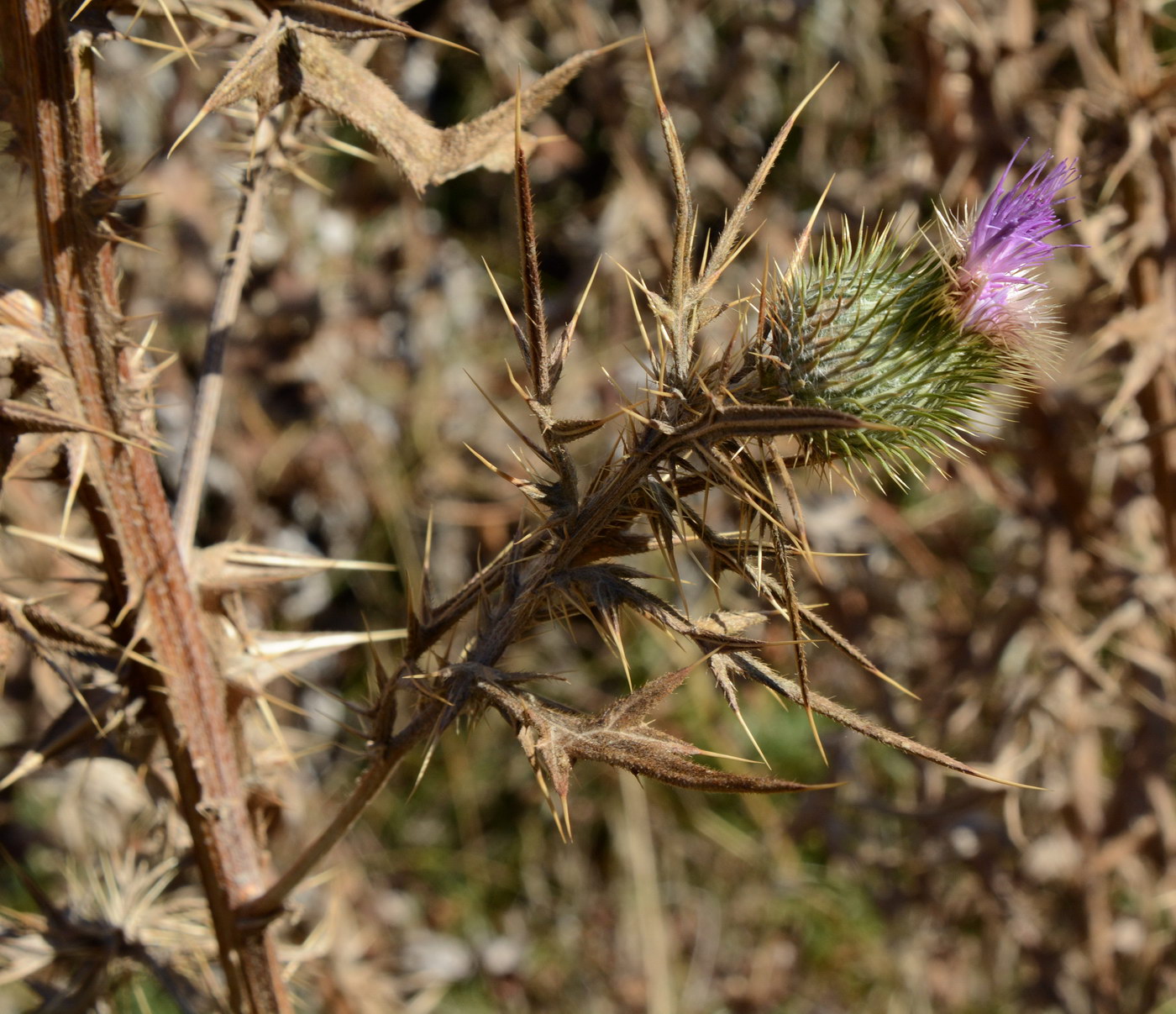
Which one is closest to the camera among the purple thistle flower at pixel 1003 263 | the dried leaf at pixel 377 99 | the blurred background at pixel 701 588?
the purple thistle flower at pixel 1003 263

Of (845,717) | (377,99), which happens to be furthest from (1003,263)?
(377,99)

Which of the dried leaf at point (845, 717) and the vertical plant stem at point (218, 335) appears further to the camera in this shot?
the vertical plant stem at point (218, 335)

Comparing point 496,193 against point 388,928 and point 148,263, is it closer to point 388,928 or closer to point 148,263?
point 148,263

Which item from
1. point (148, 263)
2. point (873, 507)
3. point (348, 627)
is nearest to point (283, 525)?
point (348, 627)

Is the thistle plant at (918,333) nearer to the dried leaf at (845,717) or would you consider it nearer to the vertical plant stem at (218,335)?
the dried leaf at (845,717)

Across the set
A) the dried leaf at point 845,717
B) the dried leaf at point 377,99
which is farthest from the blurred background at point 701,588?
the dried leaf at point 845,717

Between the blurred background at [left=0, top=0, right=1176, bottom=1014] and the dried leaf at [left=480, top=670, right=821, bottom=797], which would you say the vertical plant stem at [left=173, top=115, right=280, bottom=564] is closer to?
the dried leaf at [left=480, top=670, right=821, bottom=797]
